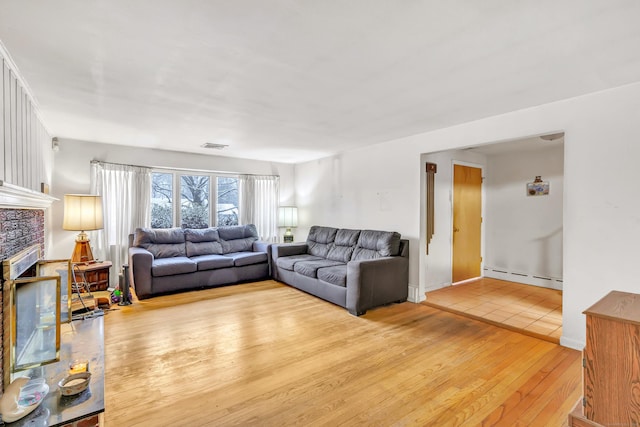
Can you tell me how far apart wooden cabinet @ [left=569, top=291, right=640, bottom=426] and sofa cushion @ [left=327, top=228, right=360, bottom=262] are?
11.4ft

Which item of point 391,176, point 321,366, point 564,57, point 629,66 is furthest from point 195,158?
point 629,66

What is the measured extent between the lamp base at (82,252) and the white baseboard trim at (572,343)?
5.54 meters

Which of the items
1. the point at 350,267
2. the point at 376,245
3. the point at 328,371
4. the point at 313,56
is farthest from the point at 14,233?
the point at 376,245

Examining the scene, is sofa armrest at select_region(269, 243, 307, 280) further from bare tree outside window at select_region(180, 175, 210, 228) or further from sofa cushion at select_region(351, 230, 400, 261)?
bare tree outside window at select_region(180, 175, 210, 228)

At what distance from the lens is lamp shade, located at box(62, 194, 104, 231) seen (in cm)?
396

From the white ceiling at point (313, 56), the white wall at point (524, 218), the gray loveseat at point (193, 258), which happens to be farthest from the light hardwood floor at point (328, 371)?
the white wall at point (524, 218)

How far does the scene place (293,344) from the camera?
2.92 m

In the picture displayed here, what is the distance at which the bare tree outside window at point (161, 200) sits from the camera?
5.40m

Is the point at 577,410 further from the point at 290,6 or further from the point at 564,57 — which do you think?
the point at 290,6

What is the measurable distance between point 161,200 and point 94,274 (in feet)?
5.83

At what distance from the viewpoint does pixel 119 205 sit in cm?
495

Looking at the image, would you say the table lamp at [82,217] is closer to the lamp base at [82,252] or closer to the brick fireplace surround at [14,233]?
the lamp base at [82,252]

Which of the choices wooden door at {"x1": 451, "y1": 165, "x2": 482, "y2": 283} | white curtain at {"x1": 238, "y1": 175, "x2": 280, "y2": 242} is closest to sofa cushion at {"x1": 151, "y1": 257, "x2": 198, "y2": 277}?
white curtain at {"x1": 238, "y1": 175, "x2": 280, "y2": 242}

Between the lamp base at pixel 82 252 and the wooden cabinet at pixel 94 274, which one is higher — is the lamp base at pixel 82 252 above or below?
above
